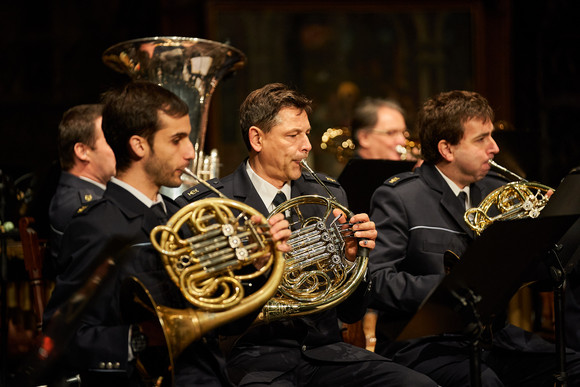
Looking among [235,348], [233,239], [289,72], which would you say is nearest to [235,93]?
[289,72]

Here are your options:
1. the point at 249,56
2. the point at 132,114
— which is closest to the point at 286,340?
the point at 132,114

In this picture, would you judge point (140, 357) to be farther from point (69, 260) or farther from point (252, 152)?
point (252, 152)

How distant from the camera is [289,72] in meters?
6.97

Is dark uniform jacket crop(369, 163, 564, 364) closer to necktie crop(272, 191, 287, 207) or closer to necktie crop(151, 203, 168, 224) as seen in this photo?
necktie crop(272, 191, 287, 207)

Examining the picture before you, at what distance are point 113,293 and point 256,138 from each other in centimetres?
104

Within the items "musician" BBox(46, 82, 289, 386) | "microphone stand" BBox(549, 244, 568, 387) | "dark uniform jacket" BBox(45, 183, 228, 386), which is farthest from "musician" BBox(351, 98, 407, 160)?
"dark uniform jacket" BBox(45, 183, 228, 386)

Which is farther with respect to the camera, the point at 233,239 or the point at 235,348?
the point at 235,348

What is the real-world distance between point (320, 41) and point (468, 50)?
4.98 ft

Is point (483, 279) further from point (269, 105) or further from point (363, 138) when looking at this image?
point (363, 138)

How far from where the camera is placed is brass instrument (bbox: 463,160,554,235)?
2.96m

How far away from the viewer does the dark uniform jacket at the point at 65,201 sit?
3293 mm

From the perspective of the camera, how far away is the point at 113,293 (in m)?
2.15

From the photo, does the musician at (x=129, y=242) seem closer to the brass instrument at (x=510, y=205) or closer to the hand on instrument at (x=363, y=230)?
the hand on instrument at (x=363, y=230)

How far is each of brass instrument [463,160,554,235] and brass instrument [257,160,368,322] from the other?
26.9 inches
